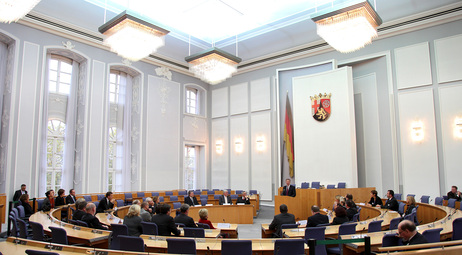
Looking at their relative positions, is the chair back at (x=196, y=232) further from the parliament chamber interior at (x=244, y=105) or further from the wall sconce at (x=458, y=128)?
the wall sconce at (x=458, y=128)

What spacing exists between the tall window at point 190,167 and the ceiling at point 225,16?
5062 millimetres

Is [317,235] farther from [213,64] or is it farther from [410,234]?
[213,64]

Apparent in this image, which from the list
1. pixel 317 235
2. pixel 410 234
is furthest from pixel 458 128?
→ pixel 410 234

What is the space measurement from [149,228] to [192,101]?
12510 millimetres

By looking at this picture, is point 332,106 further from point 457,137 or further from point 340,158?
point 457,137

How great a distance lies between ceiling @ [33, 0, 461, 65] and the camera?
1112 cm

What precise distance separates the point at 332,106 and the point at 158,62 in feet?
25.8

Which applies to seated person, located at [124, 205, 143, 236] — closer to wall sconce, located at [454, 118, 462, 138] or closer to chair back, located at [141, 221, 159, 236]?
chair back, located at [141, 221, 159, 236]

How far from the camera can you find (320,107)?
42.7ft

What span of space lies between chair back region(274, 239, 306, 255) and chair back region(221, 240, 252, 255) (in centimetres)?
32

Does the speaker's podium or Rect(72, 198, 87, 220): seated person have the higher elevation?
Rect(72, 198, 87, 220): seated person

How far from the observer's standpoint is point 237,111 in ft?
53.3

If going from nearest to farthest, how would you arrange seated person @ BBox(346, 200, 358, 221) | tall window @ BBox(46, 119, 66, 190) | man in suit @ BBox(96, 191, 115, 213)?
seated person @ BBox(346, 200, 358, 221)
man in suit @ BBox(96, 191, 115, 213)
tall window @ BBox(46, 119, 66, 190)

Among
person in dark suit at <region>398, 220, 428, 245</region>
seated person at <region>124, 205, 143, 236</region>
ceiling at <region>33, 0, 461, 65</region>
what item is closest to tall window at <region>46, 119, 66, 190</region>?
ceiling at <region>33, 0, 461, 65</region>
